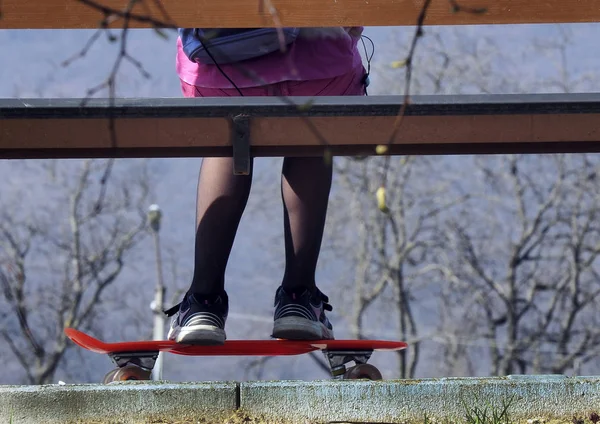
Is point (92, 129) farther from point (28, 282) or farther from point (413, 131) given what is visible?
point (28, 282)

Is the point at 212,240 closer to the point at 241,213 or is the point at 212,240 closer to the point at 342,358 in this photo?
the point at 241,213

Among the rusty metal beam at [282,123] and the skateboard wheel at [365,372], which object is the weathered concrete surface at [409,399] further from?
the skateboard wheel at [365,372]

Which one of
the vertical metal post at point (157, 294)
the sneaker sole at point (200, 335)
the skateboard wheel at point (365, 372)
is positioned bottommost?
the skateboard wheel at point (365, 372)

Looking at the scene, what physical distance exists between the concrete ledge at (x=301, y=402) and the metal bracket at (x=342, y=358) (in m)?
0.93

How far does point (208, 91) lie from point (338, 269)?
21389mm

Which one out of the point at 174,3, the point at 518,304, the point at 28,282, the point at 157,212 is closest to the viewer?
the point at 174,3

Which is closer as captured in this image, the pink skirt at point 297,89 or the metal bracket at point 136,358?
the pink skirt at point 297,89

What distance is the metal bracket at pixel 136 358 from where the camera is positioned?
3441mm

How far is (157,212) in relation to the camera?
70.3 ft

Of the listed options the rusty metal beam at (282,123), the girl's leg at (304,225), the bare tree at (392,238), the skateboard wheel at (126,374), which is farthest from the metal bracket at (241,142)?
the bare tree at (392,238)

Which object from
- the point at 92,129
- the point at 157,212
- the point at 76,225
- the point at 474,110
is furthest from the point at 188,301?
the point at 76,225

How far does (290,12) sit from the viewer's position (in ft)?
7.89

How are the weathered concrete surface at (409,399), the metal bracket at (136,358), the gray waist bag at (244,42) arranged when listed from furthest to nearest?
the metal bracket at (136,358) → the gray waist bag at (244,42) → the weathered concrete surface at (409,399)

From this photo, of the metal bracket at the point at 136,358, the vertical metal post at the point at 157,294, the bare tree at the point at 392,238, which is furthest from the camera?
the bare tree at the point at 392,238
